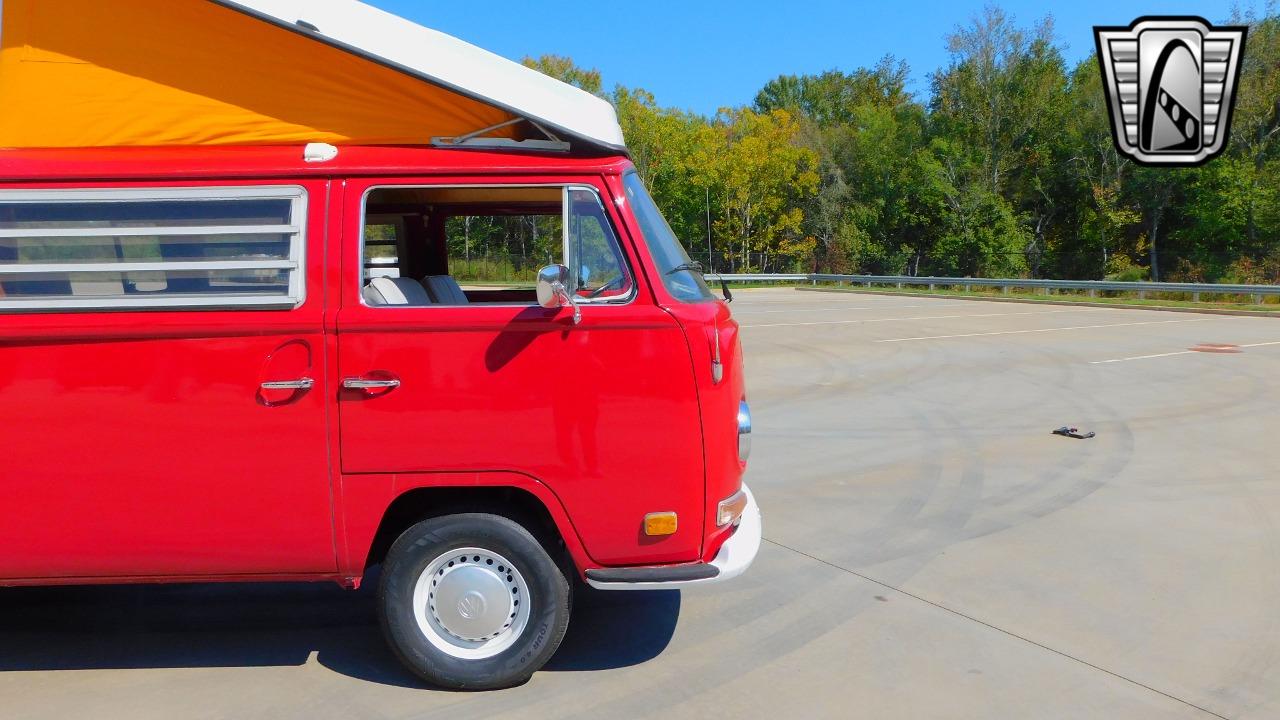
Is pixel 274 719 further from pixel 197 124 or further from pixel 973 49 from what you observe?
pixel 973 49

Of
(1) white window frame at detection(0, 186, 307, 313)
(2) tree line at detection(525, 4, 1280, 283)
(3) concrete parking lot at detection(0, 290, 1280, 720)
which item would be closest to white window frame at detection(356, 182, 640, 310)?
(1) white window frame at detection(0, 186, 307, 313)

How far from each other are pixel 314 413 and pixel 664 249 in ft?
5.55

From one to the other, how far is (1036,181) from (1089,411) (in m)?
48.4

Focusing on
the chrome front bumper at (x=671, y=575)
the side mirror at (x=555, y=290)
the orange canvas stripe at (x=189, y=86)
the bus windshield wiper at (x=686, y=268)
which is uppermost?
the orange canvas stripe at (x=189, y=86)

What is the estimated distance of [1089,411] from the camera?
434 inches

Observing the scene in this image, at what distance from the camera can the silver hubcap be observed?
4258 millimetres

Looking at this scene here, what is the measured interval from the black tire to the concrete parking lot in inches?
4.7

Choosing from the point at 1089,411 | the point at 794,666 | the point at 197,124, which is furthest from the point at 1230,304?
the point at 197,124

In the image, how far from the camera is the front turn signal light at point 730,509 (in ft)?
14.1

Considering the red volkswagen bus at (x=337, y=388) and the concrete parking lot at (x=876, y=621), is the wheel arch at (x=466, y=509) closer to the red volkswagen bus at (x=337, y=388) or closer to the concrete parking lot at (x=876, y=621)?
the red volkswagen bus at (x=337, y=388)

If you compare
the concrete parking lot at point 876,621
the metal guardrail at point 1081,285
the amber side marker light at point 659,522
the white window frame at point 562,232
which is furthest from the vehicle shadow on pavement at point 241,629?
the metal guardrail at point 1081,285

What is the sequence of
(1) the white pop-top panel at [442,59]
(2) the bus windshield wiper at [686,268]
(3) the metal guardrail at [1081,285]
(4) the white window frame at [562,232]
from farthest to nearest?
1. (3) the metal guardrail at [1081,285]
2. (2) the bus windshield wiper at [686,268]
3. (4) the white window frame at [562,232]
4. (1) the white pop-top panel at [442,59]

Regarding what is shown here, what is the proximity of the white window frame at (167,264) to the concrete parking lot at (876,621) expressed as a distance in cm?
171

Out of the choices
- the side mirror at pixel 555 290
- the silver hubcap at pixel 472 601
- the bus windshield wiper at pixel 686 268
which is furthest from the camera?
the bus windshield wiper at pixel 686 268
